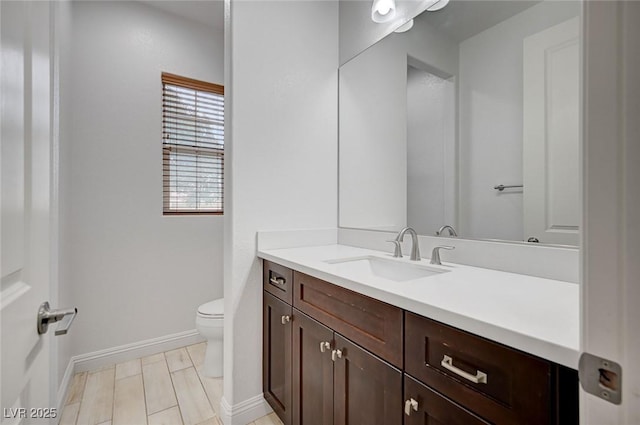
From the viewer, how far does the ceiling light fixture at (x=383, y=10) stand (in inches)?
64.2

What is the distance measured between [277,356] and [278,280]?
40cm

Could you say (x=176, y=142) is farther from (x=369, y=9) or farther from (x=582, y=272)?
(x=582, y=272)

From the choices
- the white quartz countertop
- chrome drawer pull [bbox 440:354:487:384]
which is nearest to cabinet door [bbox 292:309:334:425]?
the white quartz countertop

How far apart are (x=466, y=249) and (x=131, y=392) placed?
6.97 ft

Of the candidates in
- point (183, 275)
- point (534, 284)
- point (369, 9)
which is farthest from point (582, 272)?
point (183, 275)

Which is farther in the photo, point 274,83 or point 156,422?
point 274,83

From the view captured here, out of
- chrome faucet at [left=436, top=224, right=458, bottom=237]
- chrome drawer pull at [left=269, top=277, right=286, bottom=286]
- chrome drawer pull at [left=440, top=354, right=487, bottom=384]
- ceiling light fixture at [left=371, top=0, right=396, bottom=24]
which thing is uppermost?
ceiling light fixture at [left=371, top=0, right=396, bottom=24]

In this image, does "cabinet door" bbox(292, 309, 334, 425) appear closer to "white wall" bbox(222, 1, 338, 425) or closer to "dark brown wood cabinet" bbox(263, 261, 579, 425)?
"dark brown wood cabinet" bbox(263, 261, 579, 425)

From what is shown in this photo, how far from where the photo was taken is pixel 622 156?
1.20 ft

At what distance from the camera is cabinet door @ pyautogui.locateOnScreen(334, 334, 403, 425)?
2.95 feet

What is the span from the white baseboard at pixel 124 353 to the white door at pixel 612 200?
8.08ft

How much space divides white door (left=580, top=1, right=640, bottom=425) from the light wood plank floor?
168 centimetres

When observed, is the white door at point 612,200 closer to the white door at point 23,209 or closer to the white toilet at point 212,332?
the white door at point 23,209

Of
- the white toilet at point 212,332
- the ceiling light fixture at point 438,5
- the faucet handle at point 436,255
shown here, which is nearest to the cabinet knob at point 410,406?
the faucet handle at point 436,255
